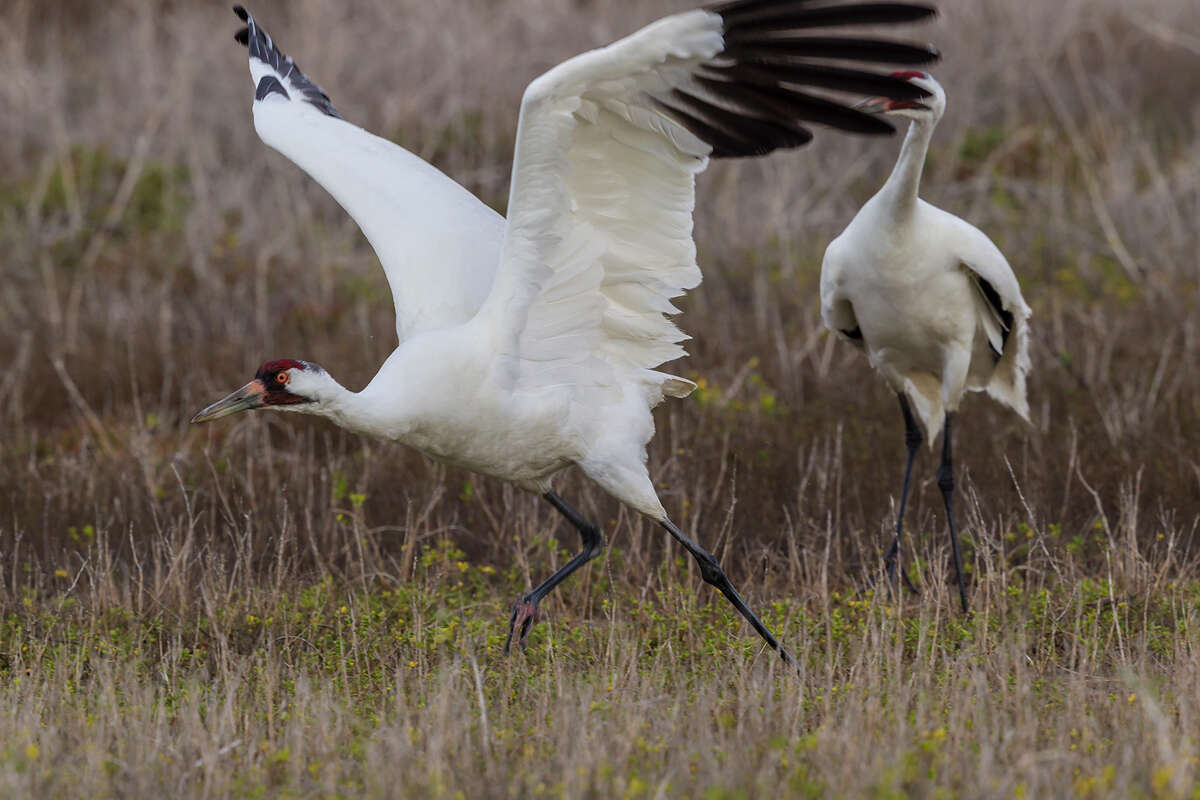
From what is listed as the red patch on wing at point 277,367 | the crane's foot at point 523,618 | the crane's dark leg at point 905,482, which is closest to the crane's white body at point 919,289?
the crane's dark leg at point 905,482

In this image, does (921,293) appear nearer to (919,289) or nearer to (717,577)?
(919,289)


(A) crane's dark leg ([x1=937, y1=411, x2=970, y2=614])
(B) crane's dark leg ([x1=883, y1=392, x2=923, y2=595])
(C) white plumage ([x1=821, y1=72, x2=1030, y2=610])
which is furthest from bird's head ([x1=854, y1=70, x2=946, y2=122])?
(B) crane's dark leg ([x1=883, y1=392, x2=923, y2=595])

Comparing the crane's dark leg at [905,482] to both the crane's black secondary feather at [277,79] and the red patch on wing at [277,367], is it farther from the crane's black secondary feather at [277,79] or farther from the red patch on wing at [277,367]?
the crane's black secondary feather at [277,79]

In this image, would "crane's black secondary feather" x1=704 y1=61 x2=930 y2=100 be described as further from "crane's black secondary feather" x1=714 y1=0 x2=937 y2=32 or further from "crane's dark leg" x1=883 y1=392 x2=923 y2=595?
"crane's dark leg" x1=883 y1=392 x2=923 y2=595

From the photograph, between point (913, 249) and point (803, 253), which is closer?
point (913, 249)

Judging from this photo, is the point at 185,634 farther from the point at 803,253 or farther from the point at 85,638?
the point at 803,253

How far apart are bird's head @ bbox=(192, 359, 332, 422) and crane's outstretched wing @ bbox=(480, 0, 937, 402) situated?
578mm

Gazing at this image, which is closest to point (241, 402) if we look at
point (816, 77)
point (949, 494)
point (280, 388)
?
point (280, 388)

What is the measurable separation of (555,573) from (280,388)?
1.23m

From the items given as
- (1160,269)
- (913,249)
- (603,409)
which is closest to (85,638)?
(603,409)

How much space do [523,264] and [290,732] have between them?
1567 mm

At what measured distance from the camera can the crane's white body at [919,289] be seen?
5.55 meters

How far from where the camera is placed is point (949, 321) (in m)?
5.81

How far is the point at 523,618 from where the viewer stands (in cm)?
491
